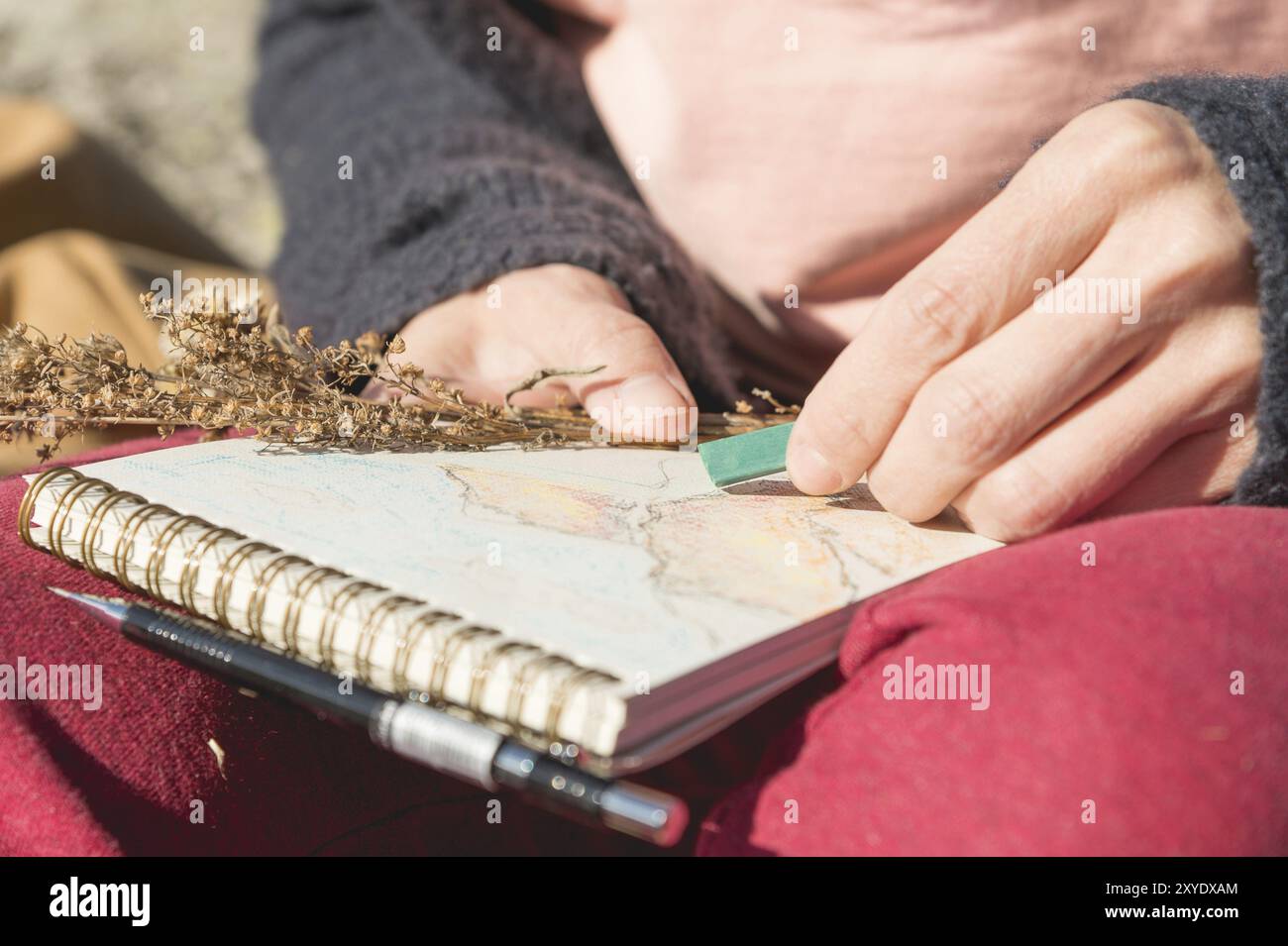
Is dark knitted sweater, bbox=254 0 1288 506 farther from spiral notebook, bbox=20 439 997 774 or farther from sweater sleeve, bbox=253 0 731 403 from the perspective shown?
spiral notebook, bbox=20 439 997 774

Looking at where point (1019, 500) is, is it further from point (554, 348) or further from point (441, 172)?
point (441, 172)

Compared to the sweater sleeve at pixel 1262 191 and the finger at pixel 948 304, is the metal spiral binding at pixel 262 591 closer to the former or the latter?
the finger at pixel 948 304

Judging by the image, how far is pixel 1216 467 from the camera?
2.31 ft

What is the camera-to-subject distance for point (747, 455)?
76cm

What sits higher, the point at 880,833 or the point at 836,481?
the point at 836,481

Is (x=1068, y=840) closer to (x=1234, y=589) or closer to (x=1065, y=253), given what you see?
(x=1234, y=589)

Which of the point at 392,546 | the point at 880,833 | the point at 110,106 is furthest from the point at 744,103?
the point at 110,106

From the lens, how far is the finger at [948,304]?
65cm

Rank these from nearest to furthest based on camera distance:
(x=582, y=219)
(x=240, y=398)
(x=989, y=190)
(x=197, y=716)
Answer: (x=197, y=716), (x=240, y=398), (x=989, y=190), (x=582, y=219)

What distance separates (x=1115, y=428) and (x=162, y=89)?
2406 mm

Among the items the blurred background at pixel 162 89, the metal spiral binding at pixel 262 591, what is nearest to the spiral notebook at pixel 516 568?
the metal spiral binding at pixel 262 591

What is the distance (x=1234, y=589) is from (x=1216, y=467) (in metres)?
0.19

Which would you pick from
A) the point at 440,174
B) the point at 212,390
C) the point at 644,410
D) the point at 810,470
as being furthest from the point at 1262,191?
the point at 440,174

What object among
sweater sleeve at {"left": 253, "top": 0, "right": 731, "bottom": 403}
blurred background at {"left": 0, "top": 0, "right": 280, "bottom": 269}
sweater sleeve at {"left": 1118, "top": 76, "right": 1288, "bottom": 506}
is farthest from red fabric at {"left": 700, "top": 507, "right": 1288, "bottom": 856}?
blurred background at {"left": 0, "top": 0, "right": 280, "bottom": 269}
